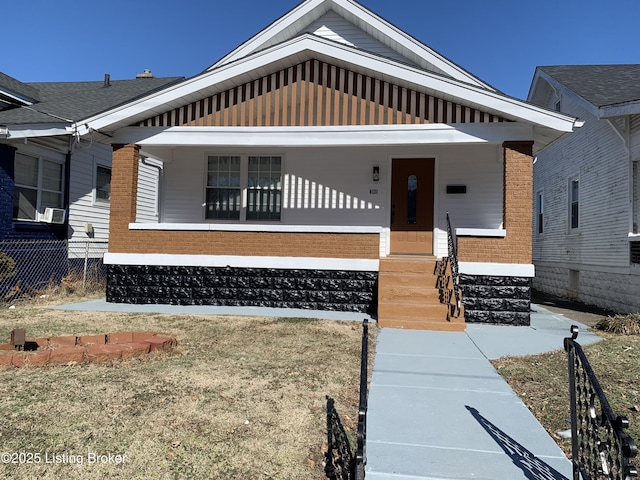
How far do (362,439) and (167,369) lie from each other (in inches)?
132

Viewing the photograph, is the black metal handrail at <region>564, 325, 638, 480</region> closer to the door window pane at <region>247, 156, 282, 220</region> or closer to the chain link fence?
the door window pane at <region>247, 156, 282, 220</region>

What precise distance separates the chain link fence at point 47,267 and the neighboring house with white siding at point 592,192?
1367 cm

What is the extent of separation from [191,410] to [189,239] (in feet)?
20.3

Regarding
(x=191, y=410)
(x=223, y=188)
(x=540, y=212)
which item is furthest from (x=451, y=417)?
(x=540, y=212)

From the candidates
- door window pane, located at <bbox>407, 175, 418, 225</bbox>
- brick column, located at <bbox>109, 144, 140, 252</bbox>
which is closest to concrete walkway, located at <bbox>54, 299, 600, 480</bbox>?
A: door window pane, located at <bbox>407, 175, 418, 225</bbox>

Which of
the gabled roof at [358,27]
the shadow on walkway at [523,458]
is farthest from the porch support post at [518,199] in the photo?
the shadow on walkway at [523,458]

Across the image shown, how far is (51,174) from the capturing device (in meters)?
11.5

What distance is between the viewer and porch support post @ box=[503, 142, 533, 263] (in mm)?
8211

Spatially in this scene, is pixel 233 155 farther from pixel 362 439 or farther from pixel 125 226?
pixel 362 439

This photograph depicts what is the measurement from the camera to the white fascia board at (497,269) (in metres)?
8.25

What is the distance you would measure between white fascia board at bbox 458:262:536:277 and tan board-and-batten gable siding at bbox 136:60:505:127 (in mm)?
2875

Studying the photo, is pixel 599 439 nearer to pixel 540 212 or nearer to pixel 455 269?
pixel 455 269

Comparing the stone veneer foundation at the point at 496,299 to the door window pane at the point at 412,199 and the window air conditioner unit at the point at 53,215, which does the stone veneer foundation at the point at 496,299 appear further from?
the window air conditioner unit at the point at 53,215

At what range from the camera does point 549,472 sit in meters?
2.91
